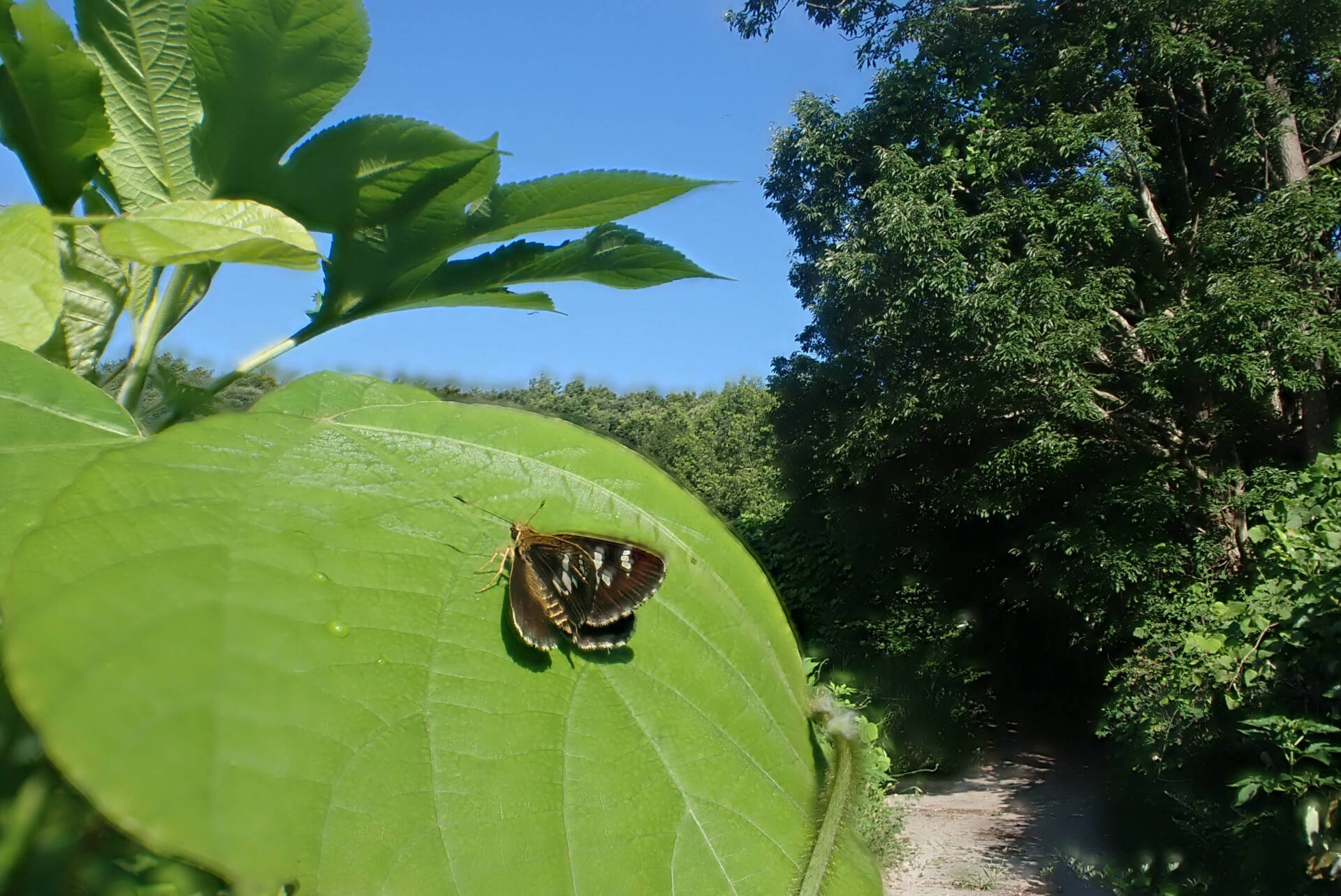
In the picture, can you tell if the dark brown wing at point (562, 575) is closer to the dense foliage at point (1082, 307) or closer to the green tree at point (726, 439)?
the dense foliage at point (1082, 307)


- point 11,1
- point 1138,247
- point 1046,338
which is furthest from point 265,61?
point 1138,247

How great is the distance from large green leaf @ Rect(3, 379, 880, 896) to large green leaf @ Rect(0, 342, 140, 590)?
0.03 meters

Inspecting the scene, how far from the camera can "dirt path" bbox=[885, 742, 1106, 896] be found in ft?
16.3

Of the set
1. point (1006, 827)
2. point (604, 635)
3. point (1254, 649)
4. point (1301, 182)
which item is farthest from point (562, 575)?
point (1301, 182)

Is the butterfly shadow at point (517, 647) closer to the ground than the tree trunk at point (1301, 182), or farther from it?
closer to the ground

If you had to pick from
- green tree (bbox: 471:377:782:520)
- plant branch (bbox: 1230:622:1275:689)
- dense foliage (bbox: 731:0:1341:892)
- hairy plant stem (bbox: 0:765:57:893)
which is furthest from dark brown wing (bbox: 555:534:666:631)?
green tree (bbox: 471:377:782:520)

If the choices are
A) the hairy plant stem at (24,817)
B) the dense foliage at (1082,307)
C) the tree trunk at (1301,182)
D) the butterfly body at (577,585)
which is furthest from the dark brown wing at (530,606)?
the tree trunk at (1301,182)

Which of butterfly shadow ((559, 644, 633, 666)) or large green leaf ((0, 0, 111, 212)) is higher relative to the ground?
large green leaf ((0, 0, 111, 212))

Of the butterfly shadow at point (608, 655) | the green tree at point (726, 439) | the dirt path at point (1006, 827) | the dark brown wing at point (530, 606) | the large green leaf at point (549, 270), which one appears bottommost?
the dirt path at point (1006, 827)

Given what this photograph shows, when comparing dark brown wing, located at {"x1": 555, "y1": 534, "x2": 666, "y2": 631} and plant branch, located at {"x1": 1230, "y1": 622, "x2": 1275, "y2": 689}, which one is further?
plant branch, located at {"x1": 1230, "y1": 622, "x2": 1275, "y2": 689}

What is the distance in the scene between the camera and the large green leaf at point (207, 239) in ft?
0.66

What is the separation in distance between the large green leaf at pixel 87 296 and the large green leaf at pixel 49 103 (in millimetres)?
13

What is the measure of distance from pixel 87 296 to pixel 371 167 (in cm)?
11

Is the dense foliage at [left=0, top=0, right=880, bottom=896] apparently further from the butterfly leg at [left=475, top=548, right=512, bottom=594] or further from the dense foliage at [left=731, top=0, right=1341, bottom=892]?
the dense foliage at [left=731, top=0, right=1341, bottom=892]
